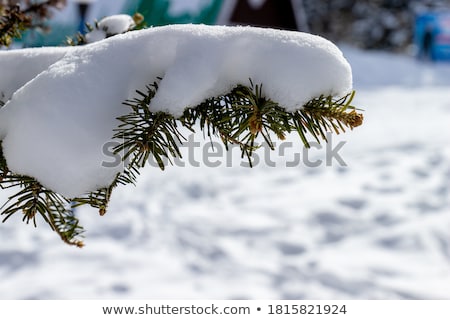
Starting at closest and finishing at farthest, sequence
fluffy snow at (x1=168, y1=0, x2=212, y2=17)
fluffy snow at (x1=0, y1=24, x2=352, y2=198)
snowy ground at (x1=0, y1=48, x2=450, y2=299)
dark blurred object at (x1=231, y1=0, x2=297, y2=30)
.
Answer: fluffy snow at (x1=0, y1=24, x2=352, y2=198)
snowy ground at (x1=0, y1=48, x2=450, y2=299)
fluffy snow at (x1=168, y1=0, x2=212, y2=17)
dark blurred object at (x1=231, y1=0, x2=297, y2=30)

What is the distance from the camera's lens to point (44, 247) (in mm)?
3547

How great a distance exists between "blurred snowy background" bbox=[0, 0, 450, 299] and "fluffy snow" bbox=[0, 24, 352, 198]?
2.11 metres

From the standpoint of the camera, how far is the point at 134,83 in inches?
45.0

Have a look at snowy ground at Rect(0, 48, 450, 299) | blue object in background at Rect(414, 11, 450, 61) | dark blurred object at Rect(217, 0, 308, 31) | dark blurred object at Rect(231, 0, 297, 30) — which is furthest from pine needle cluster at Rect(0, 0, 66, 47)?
blue object in background at Rect(414, 11, 450, 61)

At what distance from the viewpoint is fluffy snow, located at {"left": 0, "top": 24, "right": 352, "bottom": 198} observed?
106 centimetres

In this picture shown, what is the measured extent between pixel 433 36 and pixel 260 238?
12.1 m

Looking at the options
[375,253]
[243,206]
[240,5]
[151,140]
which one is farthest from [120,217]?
[240,5]

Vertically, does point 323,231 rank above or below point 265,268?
above

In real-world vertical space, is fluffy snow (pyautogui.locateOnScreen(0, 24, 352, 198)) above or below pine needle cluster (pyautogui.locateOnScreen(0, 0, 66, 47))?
below

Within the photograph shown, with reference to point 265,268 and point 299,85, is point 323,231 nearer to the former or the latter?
point 265,268

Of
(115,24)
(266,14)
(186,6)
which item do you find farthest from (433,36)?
(115,24)

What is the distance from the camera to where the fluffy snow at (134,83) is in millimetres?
1062

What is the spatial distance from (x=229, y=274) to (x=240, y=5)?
10.8 metres

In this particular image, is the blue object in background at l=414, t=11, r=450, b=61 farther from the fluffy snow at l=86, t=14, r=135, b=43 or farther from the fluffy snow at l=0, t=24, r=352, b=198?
the fluffy snow at l=0, t=24, r=352, b=198
